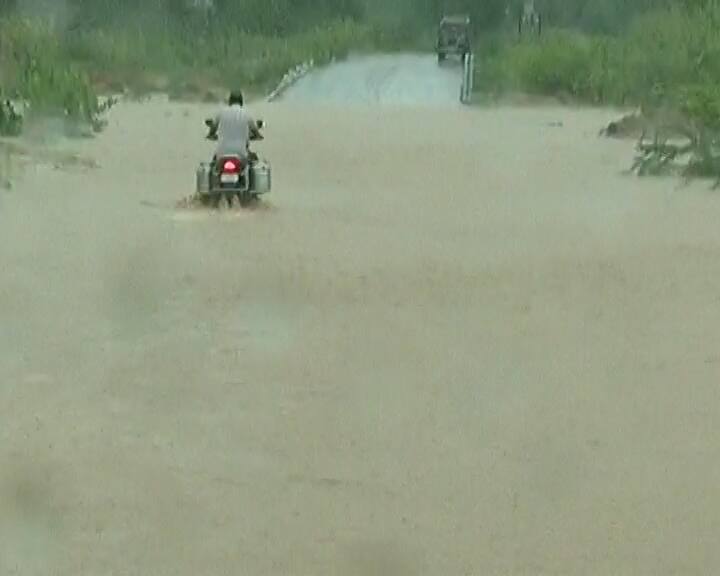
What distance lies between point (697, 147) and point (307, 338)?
11.6 m

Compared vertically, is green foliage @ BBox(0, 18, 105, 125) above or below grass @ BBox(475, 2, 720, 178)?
above

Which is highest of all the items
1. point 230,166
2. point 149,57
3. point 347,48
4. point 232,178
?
point 230,166

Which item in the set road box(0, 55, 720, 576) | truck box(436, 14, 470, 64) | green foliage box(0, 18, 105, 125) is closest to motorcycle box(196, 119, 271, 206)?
road box(0, 55, 720, 576)

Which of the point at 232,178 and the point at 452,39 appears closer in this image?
the point at 232,178

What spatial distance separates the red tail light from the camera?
55.6ft

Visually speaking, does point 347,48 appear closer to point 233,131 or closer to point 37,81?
point 37,81

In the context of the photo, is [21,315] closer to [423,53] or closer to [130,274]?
[130,274]

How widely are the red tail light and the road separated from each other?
446mm

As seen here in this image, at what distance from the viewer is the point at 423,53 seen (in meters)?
56.2

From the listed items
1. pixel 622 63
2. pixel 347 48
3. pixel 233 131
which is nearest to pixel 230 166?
pixel 233 131

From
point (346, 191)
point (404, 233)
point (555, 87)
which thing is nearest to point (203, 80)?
point (555, 87)

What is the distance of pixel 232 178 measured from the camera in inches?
673

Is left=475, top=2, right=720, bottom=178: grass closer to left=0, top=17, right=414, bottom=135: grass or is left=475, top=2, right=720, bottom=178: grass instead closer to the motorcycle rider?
left=0, top=17, right=414, bottom=135: grass

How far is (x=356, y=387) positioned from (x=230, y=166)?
291 inches
